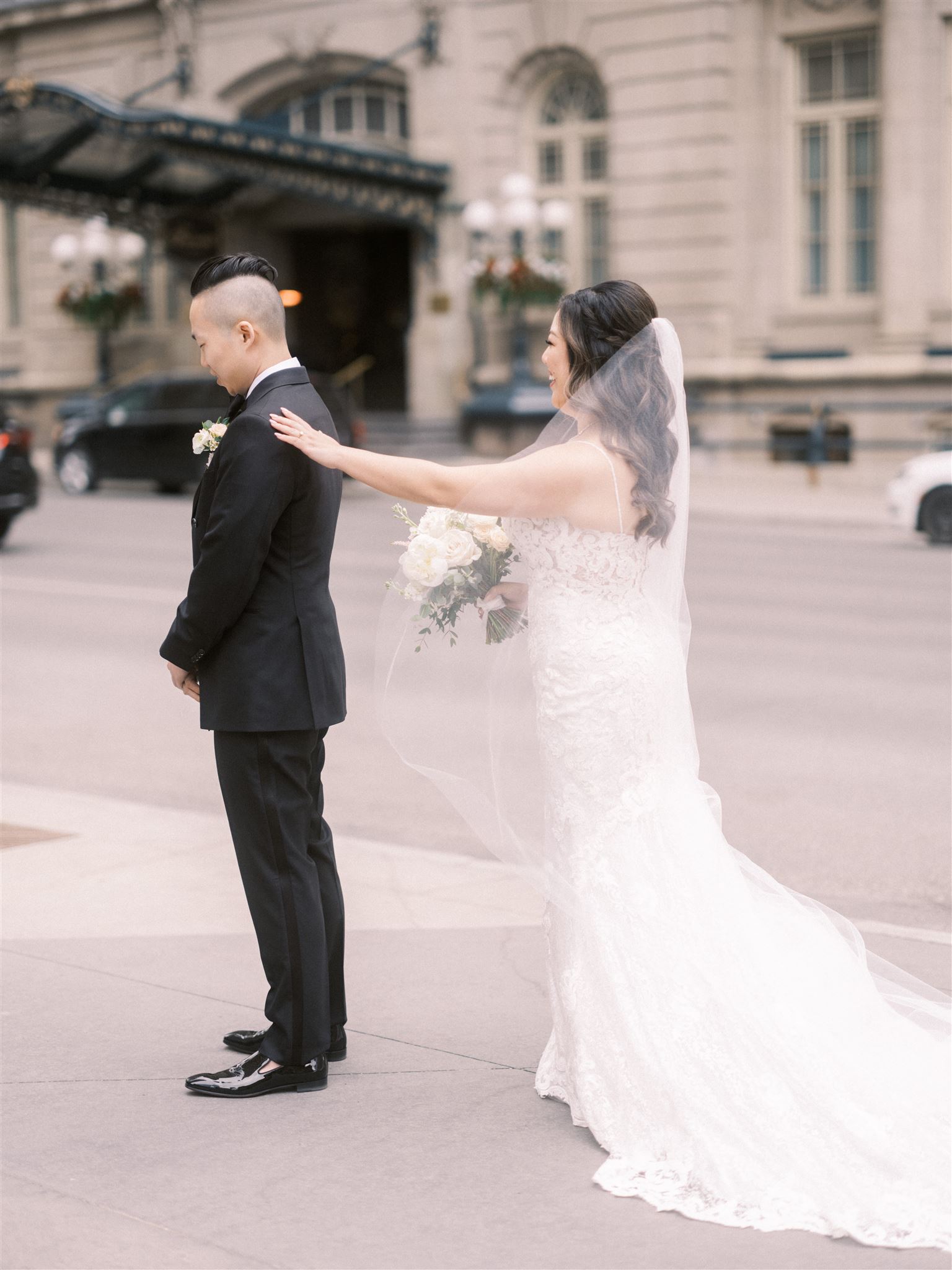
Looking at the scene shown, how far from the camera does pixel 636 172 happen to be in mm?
27844

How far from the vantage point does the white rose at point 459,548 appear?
421 centimetres

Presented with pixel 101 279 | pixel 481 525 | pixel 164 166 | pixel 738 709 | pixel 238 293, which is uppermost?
pixel 164 166

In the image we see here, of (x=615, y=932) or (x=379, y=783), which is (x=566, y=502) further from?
(x=379, y=783)

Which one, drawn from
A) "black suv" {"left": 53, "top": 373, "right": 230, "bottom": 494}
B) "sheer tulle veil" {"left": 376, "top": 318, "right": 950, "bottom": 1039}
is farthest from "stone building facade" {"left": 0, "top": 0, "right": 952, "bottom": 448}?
"sheer tulle veil" {"left": 376, "top": 318, "right": 950, "bottom": 1039}

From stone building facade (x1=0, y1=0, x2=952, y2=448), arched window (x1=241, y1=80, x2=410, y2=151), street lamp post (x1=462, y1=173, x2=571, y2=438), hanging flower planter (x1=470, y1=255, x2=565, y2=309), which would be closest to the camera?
stone building facade (x1=0, y1=0, x2=952, y2=448)

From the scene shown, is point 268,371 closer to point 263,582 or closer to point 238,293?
point 238,293

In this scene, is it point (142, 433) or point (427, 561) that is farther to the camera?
point (142, 433)

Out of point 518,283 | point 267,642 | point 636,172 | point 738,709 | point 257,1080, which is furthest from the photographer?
point 636,172

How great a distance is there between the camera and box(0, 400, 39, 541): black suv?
17.2 meters

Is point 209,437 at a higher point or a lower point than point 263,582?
higher

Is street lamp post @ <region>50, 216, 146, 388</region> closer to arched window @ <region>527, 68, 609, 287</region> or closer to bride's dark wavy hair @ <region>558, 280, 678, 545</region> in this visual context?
arched window @ <region>527, 68, 609, 287</region>

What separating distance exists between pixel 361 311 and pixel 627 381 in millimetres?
30801

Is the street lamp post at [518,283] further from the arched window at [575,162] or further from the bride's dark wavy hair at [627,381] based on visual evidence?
the bride's dark wavy hair at [627,381]

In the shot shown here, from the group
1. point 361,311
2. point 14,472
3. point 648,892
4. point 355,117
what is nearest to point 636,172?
point 355,117
